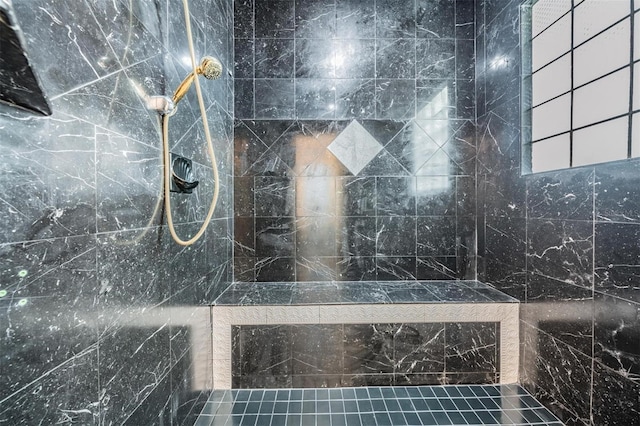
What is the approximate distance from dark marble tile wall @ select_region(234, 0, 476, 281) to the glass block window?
67cm

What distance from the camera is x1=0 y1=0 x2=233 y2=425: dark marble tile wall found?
0.75 m

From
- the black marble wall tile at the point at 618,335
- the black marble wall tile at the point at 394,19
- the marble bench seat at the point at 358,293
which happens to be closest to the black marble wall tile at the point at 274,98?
the black marble wall tile at the point at 394,19

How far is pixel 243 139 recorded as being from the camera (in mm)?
2697

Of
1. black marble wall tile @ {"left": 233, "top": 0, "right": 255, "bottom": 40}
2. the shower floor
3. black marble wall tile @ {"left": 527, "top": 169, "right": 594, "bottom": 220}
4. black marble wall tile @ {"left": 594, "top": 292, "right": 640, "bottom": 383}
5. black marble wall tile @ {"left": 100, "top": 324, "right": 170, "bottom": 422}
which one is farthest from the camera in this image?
black marble wall tile @ {"left": 233, "top": 0, "right": 255, "bottom": 40}

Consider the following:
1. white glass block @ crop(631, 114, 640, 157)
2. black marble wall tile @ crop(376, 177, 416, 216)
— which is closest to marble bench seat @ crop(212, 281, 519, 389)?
black marble wall tile @ crop(376, 177, 416, 216)

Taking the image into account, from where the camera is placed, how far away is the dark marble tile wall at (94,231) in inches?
29.5

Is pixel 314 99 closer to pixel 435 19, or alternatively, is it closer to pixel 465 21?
pixel 435 19

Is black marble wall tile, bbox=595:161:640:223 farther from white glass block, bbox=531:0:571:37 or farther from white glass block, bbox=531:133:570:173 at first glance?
white glass block, bbox=531:0:571:37

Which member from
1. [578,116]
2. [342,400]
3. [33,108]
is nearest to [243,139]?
[33,108]

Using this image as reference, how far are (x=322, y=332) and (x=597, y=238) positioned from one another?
5.25 ft

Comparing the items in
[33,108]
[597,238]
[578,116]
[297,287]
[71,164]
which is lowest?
[297,287]

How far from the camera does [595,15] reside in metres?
1.63

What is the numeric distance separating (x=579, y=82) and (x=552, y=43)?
1.25 ft

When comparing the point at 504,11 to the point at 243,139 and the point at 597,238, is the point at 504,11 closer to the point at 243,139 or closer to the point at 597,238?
the point at 597,238
